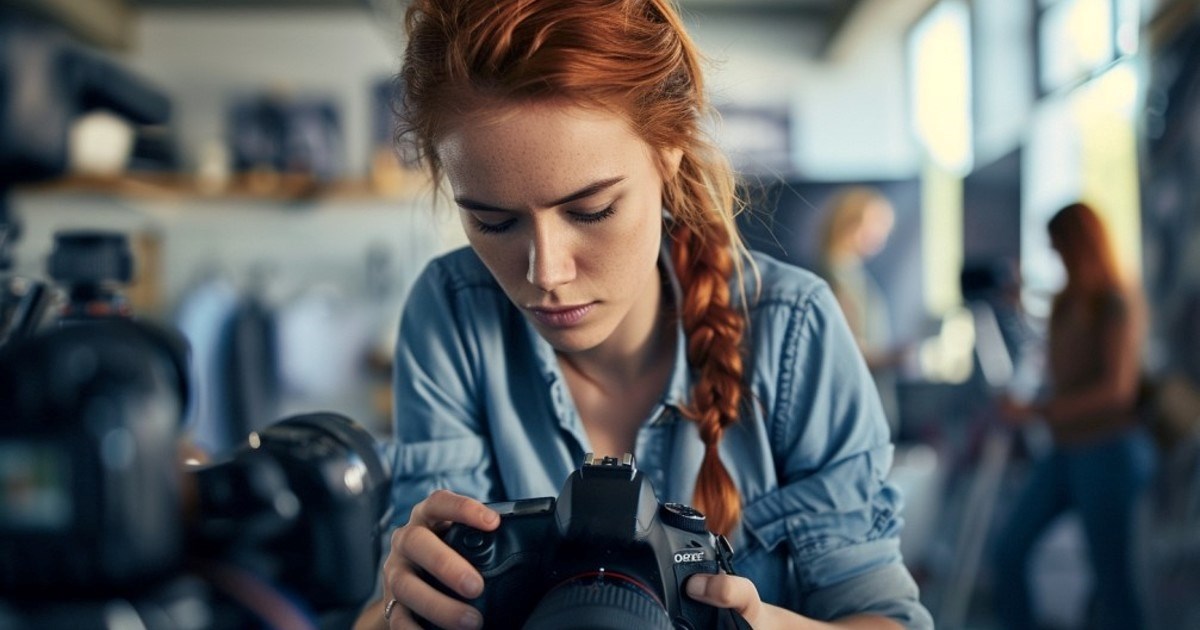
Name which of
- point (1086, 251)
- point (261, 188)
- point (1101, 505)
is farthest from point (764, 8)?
point (1101, 505)

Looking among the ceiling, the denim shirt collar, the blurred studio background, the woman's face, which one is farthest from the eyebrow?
the ceiling

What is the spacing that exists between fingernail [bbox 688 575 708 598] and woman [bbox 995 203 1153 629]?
181 centimetres

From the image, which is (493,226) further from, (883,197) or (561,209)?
(883,197)

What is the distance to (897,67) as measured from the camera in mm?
4328

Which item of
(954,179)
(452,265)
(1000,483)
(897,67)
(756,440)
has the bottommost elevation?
(1000,483)

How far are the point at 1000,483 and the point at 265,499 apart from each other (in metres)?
2.65

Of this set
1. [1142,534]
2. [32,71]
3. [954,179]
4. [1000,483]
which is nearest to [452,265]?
[32,71]

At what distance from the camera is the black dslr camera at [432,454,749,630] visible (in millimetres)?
537

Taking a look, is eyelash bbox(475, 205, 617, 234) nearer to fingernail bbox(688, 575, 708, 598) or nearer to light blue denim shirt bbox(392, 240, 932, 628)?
light blue denim shirt bbox(392, 240, 932, 628)

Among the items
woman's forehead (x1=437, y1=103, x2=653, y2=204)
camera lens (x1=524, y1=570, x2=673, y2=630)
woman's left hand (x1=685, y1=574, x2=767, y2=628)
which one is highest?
woman's forehead (x1=437, y1=103, x2=653, y2=204)

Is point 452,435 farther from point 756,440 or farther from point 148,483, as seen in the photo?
point 148,483

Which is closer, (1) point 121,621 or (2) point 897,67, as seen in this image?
(1) point 121,621

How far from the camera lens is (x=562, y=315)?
2.23 ft

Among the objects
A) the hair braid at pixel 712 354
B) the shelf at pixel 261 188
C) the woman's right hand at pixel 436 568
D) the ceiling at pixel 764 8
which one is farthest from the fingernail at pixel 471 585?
the ceiling at pixel 764 8
